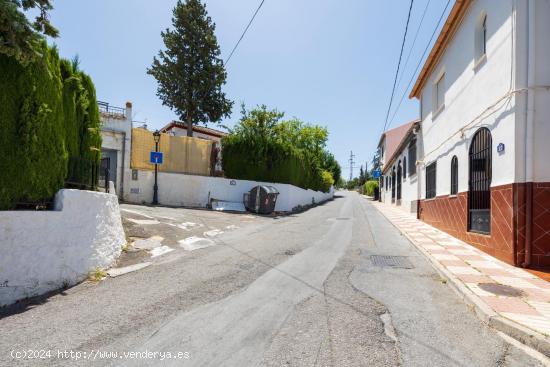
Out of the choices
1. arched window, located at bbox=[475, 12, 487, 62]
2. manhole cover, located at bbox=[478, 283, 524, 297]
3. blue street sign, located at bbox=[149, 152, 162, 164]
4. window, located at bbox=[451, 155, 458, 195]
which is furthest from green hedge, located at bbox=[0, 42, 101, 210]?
blue street sign, located at bbox=[149, 152, 162, 164]

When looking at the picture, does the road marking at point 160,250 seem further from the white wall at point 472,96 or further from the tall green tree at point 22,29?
the white wall at point 472,96

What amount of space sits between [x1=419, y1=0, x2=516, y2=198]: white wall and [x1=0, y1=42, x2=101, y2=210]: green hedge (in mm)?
8729

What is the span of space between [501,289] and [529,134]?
11.4 feet

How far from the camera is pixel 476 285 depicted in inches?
207

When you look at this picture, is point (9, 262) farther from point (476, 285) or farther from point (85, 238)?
point (476, 285)

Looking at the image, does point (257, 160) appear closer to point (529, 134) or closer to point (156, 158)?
point (156, 158)

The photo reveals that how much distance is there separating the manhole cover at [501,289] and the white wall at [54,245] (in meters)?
6.56

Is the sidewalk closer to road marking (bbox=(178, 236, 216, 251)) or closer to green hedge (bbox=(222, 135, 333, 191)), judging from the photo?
road marking (bbox=(178, 236, 216, 251))

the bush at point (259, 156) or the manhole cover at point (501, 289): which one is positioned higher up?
the bush at point (259, 156)

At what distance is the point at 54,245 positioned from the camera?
5062mm

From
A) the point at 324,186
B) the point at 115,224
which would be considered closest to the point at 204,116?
the point at 324,186

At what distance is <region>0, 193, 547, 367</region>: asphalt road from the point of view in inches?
122

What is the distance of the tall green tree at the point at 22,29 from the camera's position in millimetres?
4082

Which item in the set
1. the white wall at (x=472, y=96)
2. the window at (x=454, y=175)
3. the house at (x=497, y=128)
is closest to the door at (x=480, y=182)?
the house at (x=497, y=128)
